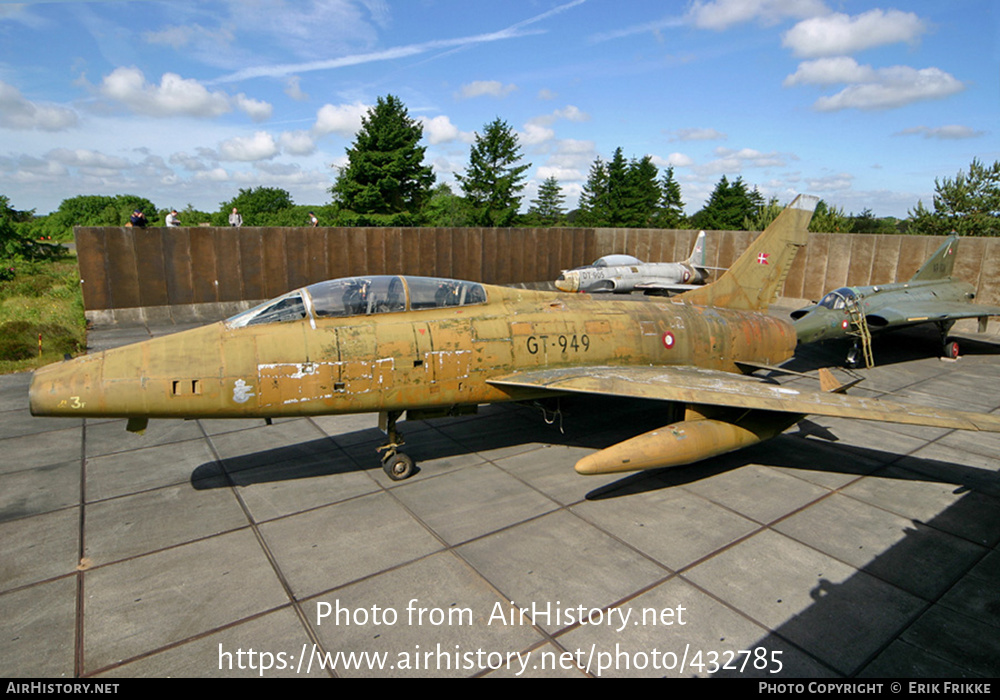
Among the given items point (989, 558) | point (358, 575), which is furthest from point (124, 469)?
point (989, 558)

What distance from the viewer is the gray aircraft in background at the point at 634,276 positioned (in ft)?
81.8

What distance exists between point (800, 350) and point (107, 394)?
61.6 feet

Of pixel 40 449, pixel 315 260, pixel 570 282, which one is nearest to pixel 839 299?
pixel 570 282

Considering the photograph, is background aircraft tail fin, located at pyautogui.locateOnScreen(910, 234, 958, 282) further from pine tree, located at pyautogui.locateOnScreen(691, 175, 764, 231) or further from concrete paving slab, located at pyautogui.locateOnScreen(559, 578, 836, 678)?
pine tree, located at pyautogui.locateOnScreen(691, 175, 764, 231)

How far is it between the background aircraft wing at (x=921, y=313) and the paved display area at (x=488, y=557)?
5.62 meters

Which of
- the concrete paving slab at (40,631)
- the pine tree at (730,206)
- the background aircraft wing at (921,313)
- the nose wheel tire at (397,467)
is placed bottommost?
the concrete paving slab at (40,631)

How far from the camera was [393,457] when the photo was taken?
8570mm

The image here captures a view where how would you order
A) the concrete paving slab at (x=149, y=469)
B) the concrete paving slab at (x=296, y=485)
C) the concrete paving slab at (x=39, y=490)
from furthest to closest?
the concrete paving slab at (x=149, y=469)
the concrete paving slab at (x=296, y=485)
the concrete paving slab at (x=39, y=490)

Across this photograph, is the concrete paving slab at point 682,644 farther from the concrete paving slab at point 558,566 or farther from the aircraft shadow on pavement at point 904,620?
the concrete paving slab at point 558,566

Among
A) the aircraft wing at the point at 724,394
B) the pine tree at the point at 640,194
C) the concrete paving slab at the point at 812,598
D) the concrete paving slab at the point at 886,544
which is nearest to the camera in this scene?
the concrete paving slab at the point at 812,598

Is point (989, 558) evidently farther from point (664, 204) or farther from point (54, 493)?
point (664, 204)

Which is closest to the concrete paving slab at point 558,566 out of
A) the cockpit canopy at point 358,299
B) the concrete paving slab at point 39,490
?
the cockpit canopy at point 358,299

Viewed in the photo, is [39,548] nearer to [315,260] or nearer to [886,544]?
[886,544]

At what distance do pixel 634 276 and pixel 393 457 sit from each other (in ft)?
64.5
